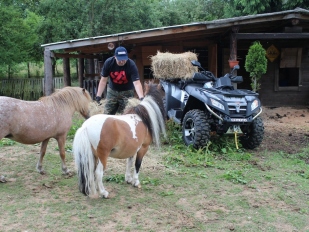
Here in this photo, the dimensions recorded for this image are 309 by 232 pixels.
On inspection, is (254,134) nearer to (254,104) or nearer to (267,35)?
(254,104)

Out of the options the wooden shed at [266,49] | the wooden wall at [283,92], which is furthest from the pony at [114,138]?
the wooden wall at [283,92]

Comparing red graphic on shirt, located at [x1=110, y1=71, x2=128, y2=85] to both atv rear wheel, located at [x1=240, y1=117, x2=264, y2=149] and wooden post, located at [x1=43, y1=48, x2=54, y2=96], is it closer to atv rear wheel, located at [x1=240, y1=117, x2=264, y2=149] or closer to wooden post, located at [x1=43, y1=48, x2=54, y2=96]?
atv rear wheel, located at [x1=240, y1=117, x2=264, y2=149]

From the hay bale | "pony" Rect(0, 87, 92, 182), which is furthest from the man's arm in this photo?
the hay bale

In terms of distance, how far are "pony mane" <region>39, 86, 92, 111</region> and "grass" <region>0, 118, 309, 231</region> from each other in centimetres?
99

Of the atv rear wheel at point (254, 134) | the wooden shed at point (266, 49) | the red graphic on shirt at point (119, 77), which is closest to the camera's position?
the red graphic on shirt at point (119, 77)

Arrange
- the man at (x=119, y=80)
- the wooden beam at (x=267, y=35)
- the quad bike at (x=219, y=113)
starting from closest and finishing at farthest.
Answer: the man at (x=119, y=80)
the quad bike at (x=219, y=113)
the wooden beam at (x=267, y=35)

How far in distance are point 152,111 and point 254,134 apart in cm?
270

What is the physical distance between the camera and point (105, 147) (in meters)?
3.71

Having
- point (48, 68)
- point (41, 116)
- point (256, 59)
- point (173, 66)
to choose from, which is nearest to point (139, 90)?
point (41, 116)

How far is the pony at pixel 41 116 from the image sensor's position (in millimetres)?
4105

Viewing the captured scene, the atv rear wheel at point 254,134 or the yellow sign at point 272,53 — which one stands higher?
the yellow sign at point 272,53

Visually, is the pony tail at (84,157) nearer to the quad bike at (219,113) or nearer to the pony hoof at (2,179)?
the pony hoof at (2,179)

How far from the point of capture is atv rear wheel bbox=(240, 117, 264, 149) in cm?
612

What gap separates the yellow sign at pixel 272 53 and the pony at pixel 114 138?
9.55 m
